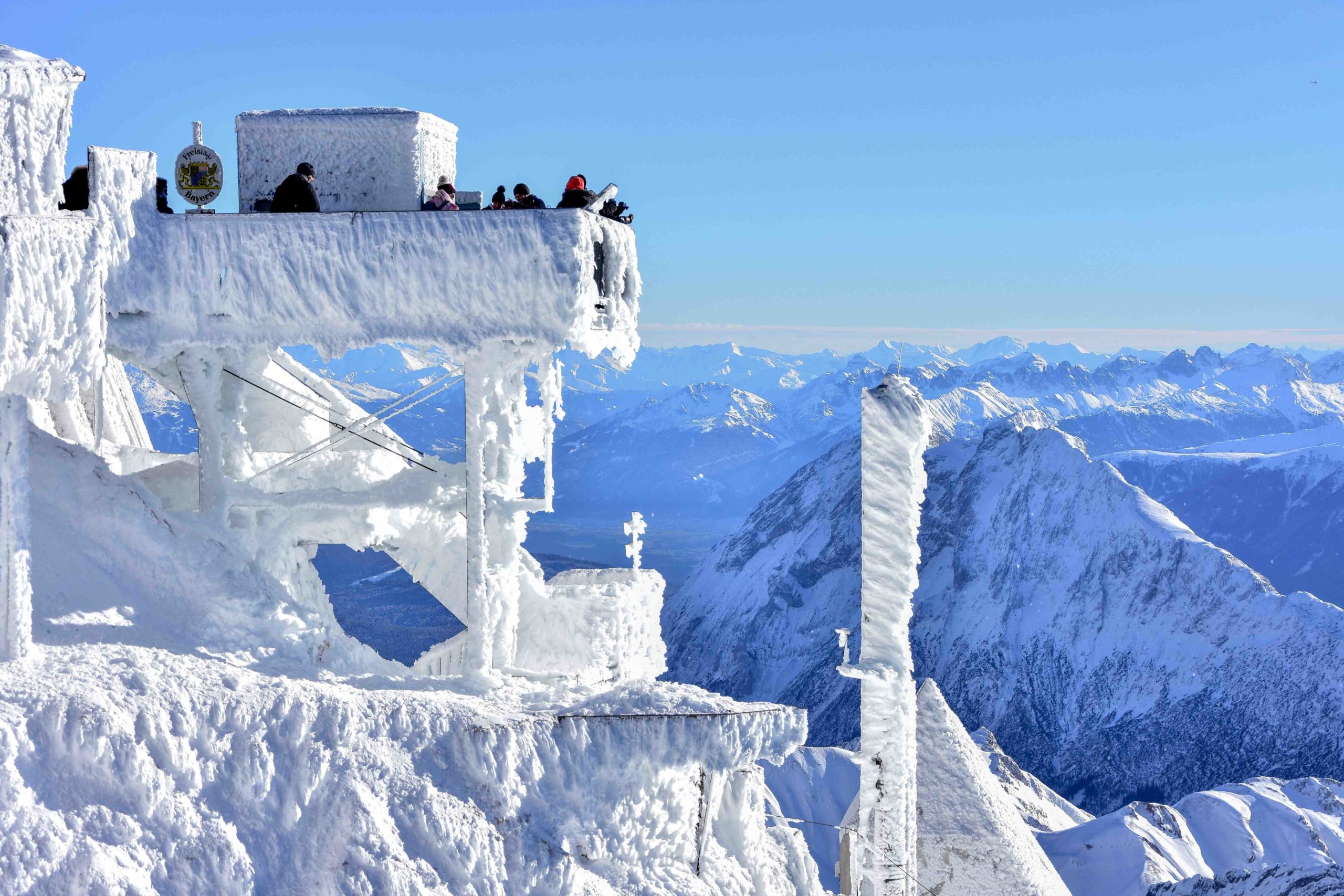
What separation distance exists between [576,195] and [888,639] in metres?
7.84

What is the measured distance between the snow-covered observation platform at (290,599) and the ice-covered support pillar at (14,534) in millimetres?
32

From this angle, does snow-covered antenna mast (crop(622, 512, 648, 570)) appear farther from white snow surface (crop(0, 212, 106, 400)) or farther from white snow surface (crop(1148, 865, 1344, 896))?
white snow surface (crop(1148, 865, 1344, 896))

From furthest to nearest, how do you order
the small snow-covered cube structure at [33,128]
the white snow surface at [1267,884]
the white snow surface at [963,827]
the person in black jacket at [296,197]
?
1. the white snow surface at [1267,884]
2. the white snow surface at [963,827]
3. the person in black jacket at [296,197]
4. the small snow-covered cube structure at [33,128]

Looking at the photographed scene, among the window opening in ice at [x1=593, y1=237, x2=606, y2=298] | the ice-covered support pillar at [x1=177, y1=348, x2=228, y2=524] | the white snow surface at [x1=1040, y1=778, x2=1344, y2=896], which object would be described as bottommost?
the white snow surface at [x1=1040, y1=778, x2=1344, y2=896]

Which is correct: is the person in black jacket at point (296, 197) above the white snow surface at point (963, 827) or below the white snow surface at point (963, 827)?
above

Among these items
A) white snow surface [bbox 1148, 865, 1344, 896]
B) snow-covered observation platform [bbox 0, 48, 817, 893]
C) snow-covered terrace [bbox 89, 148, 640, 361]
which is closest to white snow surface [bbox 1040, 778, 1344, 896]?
white snow surface [bbox 1148, 865, 1344, 896]

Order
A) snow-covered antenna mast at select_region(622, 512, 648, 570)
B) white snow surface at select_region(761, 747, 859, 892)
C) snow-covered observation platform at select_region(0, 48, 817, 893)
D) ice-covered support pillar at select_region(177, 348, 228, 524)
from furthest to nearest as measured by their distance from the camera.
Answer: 1. white snow surface at select_region(761, 747, 859, 892)
2. snow-covered antenna mast at select_region(622, 512, 648, 570)
3. ice-covered support pillar at select_region(177, 348, 228, 524)
4. snow-covered observation platform at select_region(0, 48, 817, 893)

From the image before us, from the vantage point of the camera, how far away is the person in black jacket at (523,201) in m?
18.8

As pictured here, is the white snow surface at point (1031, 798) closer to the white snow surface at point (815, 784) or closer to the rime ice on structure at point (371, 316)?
the white snow surface at point (815, 784)

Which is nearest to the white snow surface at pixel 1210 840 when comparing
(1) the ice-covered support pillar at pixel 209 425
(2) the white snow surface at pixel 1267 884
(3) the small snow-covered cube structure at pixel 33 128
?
(2) the white snow surface at pixel 1267 884

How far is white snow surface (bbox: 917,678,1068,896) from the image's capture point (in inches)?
1324

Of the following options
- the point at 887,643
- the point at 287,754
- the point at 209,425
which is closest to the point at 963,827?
the point at 887,643

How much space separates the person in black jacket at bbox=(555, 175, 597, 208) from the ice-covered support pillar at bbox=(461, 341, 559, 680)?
6.79 feet

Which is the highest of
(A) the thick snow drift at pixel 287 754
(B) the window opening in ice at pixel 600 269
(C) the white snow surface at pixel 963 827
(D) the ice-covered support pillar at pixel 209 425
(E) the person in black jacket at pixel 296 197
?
(E) the person in black jacket at pixel 296 197
